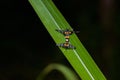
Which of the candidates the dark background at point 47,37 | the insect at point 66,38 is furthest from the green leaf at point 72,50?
the dark background at point 47,37

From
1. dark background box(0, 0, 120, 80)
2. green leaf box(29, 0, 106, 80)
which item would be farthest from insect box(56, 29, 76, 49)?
dark background box(0, 0, 120, 80)

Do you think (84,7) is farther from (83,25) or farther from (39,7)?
(39,7)

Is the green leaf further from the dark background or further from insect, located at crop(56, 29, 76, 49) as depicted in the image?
the dark background

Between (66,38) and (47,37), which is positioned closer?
(66,38)

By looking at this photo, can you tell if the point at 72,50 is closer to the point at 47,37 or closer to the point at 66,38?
the point at 66,38

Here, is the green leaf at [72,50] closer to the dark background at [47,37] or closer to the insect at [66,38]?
the insect at [66,38]

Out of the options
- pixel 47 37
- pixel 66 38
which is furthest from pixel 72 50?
pixel 47 37

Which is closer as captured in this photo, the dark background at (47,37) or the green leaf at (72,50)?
the green leaf at (72,50)
